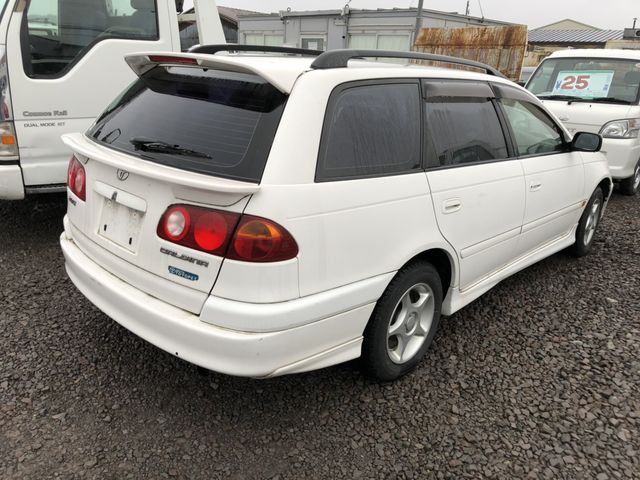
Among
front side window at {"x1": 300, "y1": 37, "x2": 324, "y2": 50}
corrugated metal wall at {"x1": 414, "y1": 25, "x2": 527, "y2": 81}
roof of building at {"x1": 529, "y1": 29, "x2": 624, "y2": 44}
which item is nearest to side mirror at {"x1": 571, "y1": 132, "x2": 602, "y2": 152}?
corrugated metal wall at {"x1": 414, "y1": 25, "x2": 527, "y2": 81}

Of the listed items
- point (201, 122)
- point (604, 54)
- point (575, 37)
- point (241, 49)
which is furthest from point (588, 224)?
point (575, 37)

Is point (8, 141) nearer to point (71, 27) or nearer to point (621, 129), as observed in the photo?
point (71, 27)

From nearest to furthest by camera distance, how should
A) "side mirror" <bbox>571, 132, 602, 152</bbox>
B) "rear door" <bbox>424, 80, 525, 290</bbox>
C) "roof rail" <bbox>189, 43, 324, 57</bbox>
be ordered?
"rear door" <bbox>424, 80, 525, 290</bbox> < "roof rail" <bbox>189, 43, 324, 57</bbox> < "side mirror" <bbox>571, 132, 602, 152</bbox>

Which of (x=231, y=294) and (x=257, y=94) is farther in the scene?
(x=257, y=94)

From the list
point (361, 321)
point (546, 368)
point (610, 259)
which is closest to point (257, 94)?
point (361, 321)

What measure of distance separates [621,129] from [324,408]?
5.89m

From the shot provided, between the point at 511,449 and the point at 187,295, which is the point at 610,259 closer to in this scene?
the point at 511,449

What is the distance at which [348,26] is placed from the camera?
1986 centimetres

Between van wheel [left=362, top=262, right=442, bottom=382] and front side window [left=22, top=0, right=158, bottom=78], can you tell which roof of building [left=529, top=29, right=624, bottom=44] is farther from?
van wheel [left=362, top=262, right=442, bottom=382]

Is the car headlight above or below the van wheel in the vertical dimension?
above

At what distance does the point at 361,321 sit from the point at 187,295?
81 centimetres

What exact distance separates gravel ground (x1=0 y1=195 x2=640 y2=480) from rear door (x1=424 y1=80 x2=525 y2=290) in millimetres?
616

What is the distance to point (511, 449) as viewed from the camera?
2402mm

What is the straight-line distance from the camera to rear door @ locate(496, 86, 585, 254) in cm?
350
